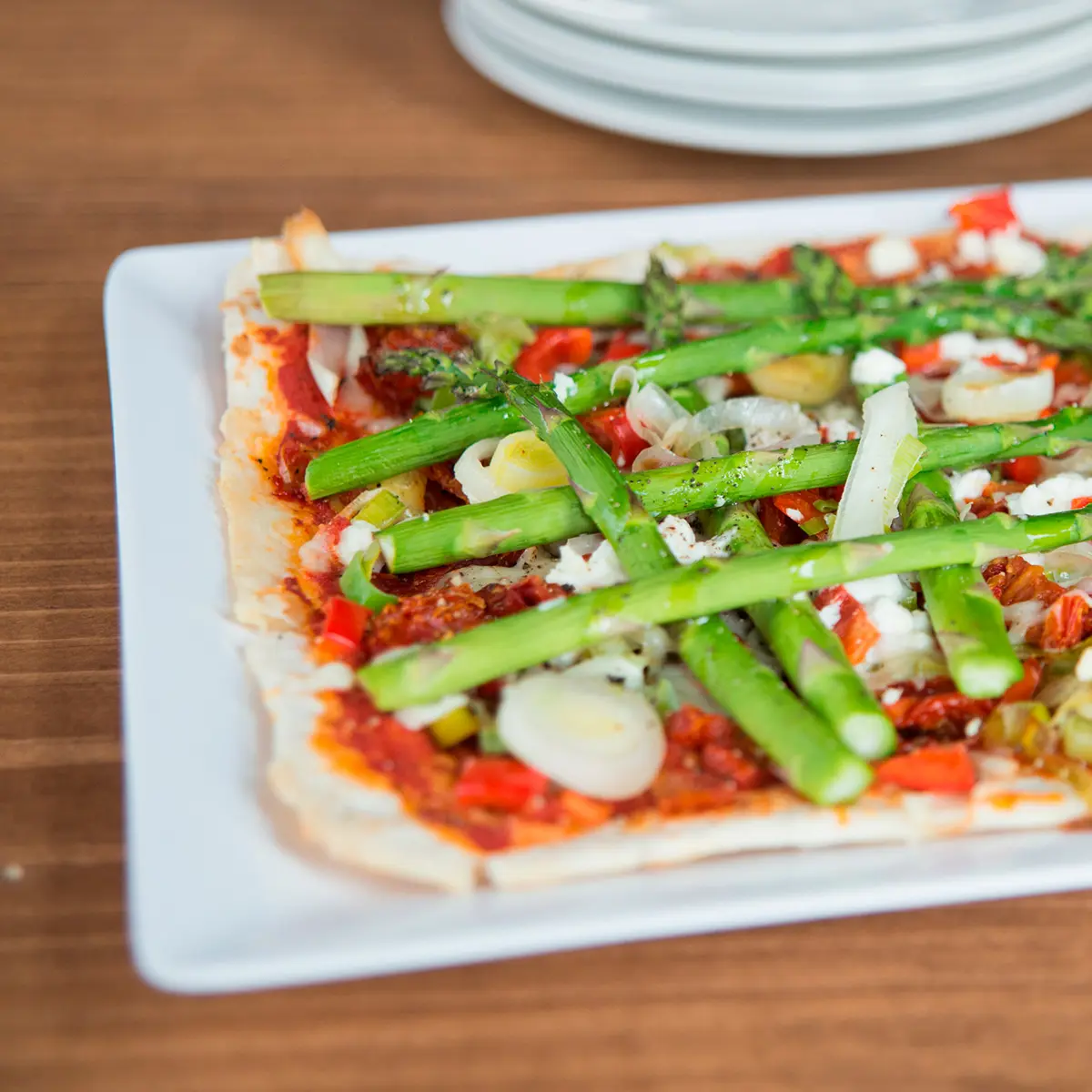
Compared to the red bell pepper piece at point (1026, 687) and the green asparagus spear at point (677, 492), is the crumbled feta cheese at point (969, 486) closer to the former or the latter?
the green asparagus spear at point (677, 492)

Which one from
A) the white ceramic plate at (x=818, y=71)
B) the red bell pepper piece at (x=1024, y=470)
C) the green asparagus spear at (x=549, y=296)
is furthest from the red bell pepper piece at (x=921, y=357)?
the white ceramic plate at (x=818, y=71)

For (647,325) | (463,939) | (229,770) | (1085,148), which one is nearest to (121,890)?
(229,770)

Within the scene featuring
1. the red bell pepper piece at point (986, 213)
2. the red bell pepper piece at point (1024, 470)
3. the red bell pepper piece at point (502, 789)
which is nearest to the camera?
the red bell pepper piece at point (502, 789)

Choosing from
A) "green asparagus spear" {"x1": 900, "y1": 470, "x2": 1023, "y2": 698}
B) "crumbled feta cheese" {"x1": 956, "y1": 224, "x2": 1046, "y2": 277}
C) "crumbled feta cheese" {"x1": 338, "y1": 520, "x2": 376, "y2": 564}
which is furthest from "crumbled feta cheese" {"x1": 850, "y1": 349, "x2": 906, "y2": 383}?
"crumbled feta cheese" {"x1": 338, "y1": 520, "x2": 376, "y2": 564}

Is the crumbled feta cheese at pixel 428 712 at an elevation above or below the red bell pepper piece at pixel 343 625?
below

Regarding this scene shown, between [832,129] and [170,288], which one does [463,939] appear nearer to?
[170,288]

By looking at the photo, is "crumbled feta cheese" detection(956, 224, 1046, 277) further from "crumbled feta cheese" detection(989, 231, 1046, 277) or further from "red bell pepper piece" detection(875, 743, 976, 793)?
"red bell pepper piece" detection(875, 743, 976, 793)
